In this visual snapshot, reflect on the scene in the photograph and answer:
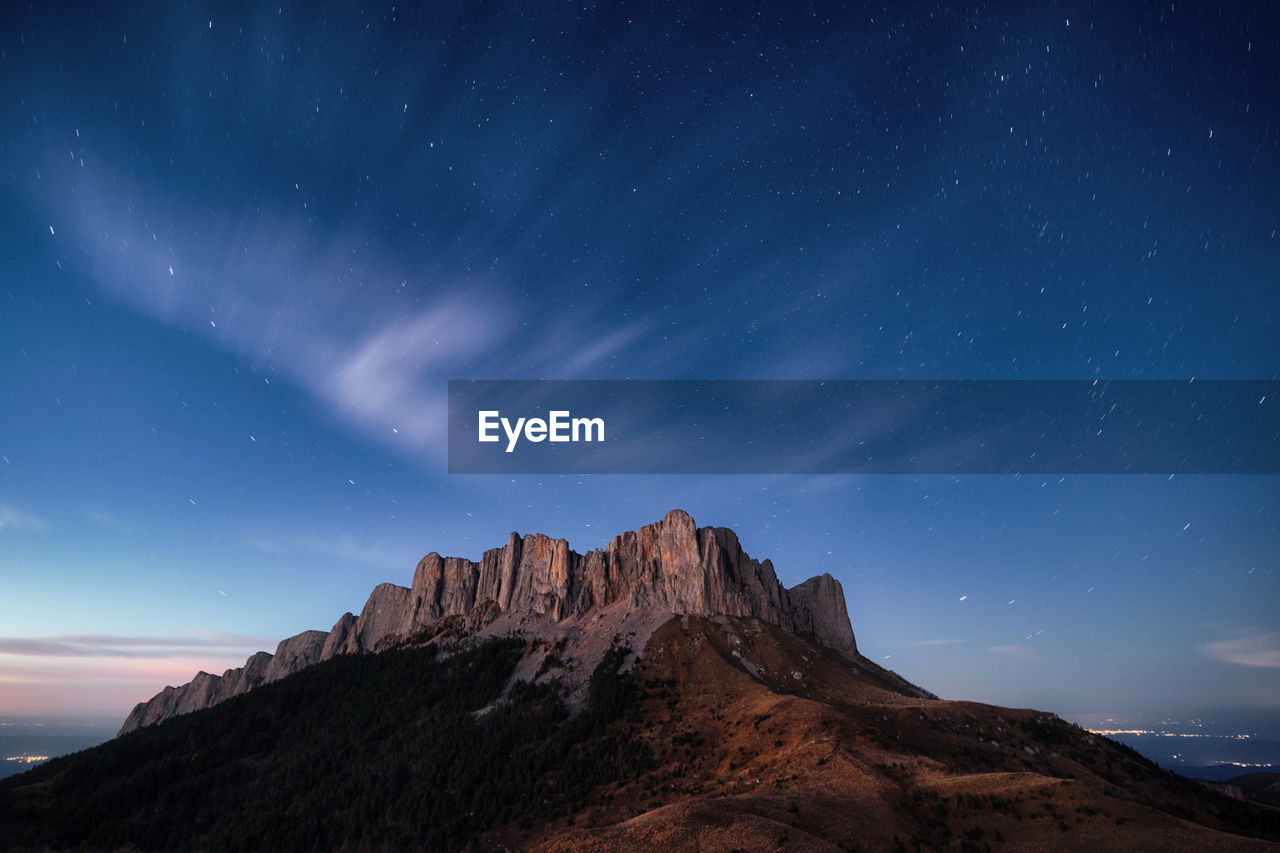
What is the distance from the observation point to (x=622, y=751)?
311 ft

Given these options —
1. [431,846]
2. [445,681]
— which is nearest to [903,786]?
[431,846]

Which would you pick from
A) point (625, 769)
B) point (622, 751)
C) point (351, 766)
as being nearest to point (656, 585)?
point (622, 751)

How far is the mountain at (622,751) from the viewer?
51.7 m

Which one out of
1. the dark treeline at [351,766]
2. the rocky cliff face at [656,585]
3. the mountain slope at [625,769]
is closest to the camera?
the mountain slope at [625,769]

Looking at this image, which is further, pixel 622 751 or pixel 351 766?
pixel 351 766

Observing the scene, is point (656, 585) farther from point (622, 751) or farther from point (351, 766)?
point (351, 766)

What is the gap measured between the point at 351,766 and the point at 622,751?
185ft

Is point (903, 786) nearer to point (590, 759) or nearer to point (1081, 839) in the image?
point (1081, 839)

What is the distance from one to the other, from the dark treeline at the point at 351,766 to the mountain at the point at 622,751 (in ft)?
1.64

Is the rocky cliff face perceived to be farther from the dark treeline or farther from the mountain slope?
the dark treeline

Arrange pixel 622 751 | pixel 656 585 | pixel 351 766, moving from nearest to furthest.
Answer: pixel 622 751, pixel 351 766, pixel 656 585

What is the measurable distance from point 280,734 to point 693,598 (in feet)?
329

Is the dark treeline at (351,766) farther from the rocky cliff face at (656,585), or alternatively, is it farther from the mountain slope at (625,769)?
the rocky cliff face at (656,585)

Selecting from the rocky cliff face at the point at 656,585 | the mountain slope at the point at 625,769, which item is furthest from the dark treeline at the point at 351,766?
the rocky cliff face at the point at 656,585
